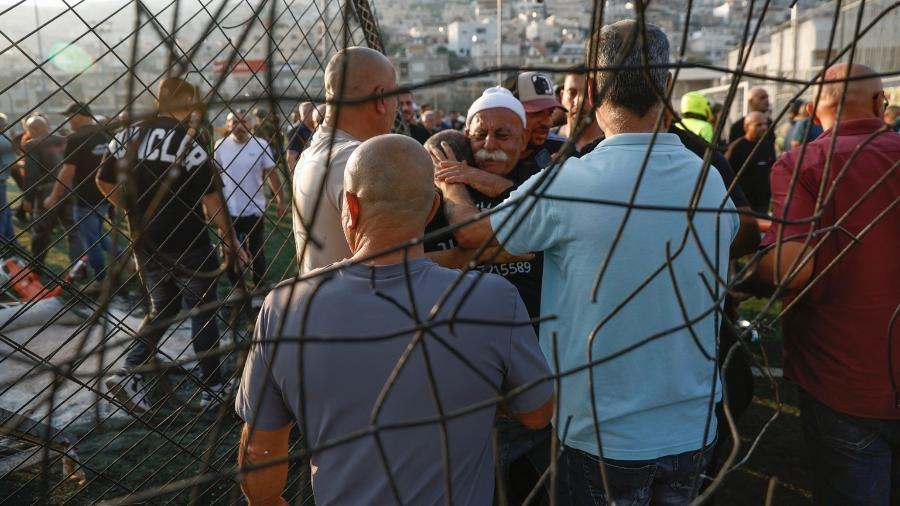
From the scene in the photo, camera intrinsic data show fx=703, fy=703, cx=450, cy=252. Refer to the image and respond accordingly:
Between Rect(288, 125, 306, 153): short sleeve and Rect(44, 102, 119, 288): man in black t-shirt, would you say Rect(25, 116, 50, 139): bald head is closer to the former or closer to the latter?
Rect(44, 102, 119, 288): man in black t-shirt

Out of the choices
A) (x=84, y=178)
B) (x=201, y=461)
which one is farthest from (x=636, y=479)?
(x=84, y=178)

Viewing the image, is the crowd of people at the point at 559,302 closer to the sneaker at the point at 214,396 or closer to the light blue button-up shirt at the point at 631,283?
the light blue button-up shirt at the point at 631,283

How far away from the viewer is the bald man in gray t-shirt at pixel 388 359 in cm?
132

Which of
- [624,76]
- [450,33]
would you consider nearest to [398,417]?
[624,76]

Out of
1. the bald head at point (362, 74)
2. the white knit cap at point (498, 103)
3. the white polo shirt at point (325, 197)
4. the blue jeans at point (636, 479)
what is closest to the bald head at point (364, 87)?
the bald head at point (362, 74)

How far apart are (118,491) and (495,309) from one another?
2485 millimetres

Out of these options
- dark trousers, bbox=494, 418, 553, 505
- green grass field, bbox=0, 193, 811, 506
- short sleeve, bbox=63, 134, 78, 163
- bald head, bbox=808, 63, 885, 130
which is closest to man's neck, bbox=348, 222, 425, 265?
short sleeve, bbox=63, 134, 78, 163

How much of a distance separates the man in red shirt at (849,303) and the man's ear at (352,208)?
3.95ft

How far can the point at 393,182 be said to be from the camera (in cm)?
137

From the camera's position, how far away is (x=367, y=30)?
314cm

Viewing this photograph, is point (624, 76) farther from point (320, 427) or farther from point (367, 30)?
point (367, 30)

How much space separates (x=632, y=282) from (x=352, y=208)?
2.16ft

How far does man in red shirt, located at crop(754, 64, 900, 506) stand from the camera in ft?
6.45

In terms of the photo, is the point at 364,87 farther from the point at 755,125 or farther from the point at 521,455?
the point at 755,125
